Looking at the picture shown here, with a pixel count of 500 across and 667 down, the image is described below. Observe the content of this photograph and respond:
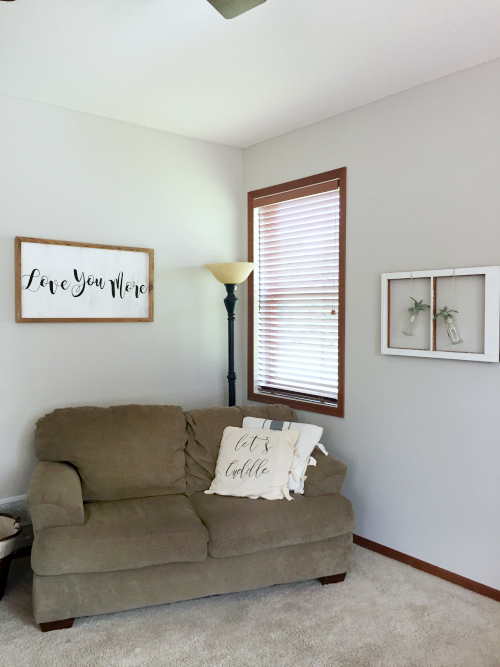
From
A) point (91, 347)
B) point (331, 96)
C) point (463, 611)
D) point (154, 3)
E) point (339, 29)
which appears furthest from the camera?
point (91, 347)

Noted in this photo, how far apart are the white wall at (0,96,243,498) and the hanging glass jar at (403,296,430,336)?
1514 millimetres

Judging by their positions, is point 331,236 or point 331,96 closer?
point 331,96

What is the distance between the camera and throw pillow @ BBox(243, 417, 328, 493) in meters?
2.99

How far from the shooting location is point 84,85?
302cm

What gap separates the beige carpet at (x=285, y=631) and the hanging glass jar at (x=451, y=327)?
130 centimetres

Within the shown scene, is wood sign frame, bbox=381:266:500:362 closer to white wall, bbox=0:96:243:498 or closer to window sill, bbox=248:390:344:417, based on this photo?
window sill, bbox=248:390:344:417

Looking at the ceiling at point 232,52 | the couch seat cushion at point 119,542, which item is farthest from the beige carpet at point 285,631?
the ceiling at point 232,52

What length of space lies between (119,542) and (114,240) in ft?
6.35

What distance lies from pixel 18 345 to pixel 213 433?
1.26 m

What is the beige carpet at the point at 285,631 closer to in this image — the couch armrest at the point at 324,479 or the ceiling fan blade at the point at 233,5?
the couch armrest at the point at 324,479

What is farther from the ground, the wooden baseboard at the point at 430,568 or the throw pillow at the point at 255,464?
the throw pillow at the point at 255,464

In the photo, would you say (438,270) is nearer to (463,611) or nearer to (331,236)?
(331,236)

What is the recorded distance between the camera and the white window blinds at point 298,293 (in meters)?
3.61

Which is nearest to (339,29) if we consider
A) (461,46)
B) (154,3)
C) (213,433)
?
(461,46)
